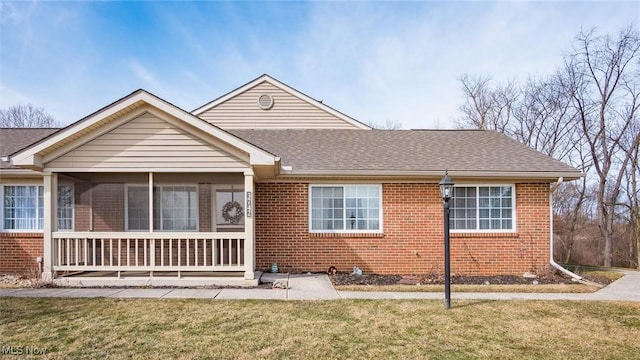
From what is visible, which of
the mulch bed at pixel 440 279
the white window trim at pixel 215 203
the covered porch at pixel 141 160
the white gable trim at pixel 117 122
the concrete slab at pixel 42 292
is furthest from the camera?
the white window trim at pixel 215 203

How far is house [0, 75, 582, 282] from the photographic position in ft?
25.5

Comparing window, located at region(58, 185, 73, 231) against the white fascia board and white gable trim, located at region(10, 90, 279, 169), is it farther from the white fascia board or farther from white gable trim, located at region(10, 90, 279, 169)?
the white fascia board

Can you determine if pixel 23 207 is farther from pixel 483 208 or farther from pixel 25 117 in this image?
pixel 25 117

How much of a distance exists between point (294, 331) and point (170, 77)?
15209mm

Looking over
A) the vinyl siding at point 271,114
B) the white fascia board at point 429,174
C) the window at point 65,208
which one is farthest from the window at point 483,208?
the window at point 65,208

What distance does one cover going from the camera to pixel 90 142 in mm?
7699

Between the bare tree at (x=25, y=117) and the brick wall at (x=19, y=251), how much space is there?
80.4ft

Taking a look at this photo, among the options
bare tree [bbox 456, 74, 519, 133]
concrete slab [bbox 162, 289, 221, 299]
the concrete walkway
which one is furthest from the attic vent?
bare tree [bbox 456, 74, 519, 133]

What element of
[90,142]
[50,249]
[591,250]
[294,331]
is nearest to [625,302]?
[294,331]

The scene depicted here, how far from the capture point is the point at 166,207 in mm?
10539

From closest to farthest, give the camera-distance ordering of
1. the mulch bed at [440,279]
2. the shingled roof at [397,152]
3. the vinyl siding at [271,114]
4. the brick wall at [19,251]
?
the mulch bed at [440,279] → the shingled roof at [397,152] → the brick wall at [19,251] → the vinyl siding at [271,114]

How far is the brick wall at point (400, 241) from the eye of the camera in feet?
30.5

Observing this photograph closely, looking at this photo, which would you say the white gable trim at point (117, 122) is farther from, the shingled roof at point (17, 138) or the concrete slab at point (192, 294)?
the shingled roof at point (17, 138)

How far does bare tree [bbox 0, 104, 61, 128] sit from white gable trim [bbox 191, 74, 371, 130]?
23.4m
